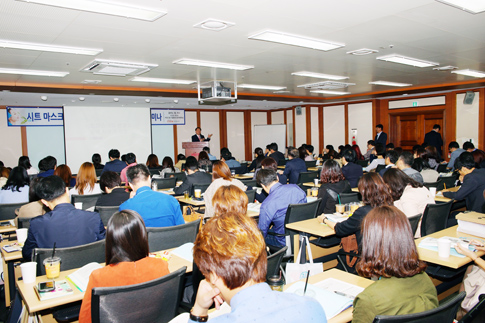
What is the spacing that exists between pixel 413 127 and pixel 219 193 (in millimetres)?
12165

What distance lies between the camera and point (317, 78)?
8.98m

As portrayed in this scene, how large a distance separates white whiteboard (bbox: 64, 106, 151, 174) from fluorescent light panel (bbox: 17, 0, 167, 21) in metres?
9.90

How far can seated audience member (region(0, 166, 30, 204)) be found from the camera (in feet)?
16.1

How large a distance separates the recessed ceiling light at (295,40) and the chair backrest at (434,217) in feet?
9.36

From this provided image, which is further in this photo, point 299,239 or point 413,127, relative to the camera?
point 413,127

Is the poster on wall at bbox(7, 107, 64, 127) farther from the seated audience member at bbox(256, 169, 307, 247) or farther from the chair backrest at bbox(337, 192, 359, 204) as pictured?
the chair backrest at bbox(337, 192, 359, 204)

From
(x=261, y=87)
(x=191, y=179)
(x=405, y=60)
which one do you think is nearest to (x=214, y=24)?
(x=191, y=179)

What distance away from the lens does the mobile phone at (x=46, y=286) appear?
7.05 feet

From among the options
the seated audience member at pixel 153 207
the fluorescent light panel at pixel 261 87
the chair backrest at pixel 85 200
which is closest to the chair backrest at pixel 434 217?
the seated audience member at pixel 153 207

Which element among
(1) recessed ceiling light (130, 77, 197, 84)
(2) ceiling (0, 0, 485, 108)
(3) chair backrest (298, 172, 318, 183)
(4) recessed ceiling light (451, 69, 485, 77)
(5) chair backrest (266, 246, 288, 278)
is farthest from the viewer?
(4) recessed ceiling light (451, 69, 485, 77)

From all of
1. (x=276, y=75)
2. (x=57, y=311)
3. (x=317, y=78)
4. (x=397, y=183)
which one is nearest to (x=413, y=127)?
(x=317, y=78)

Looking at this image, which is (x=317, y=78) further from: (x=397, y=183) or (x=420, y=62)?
(x=397, y=183)

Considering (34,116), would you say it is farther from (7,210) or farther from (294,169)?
(294,169)

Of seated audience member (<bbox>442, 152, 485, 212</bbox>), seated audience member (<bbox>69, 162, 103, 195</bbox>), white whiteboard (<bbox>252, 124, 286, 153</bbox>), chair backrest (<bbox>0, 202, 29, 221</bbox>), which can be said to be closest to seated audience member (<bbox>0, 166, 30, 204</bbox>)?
chair backrest (<bbox>0, 202, 29, 221</bbox>)
